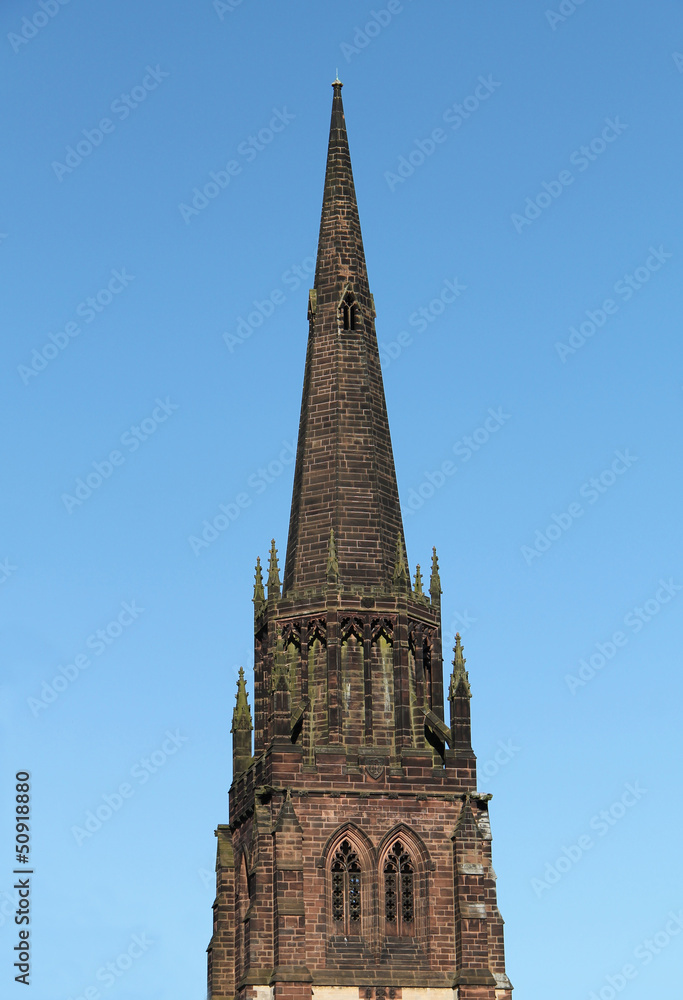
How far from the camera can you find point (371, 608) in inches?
3103

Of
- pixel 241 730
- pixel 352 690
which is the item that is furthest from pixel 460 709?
pixel 241 730

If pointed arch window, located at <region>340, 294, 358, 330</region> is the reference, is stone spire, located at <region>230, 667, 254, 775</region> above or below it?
below

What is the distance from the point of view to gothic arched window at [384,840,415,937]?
75.2m

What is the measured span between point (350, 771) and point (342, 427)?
13113 millimetres

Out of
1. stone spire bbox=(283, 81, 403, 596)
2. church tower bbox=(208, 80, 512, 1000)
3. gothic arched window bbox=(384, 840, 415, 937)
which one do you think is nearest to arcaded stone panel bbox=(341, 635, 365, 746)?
church tower bbox=(208, 80, 512, 1000)

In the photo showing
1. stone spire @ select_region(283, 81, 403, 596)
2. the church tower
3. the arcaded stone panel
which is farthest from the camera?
stone spire @ select_region(283, 81, 403, 596)

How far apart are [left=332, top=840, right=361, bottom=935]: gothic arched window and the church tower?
47mm

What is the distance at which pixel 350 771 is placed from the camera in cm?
7612

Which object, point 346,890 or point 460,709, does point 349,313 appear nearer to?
point 460,709

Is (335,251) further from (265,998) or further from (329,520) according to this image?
(265,998)

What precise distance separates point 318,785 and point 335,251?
68.7 feet

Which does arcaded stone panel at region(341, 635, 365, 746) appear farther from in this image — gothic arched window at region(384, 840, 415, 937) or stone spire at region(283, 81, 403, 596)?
gothic arched window at region(384, 840, 415, 937)

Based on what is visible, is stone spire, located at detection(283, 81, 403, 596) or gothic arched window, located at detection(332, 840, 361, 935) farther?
stone spire, located at detection(283, 81, 403, 596)

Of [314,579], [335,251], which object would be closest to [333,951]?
[314,579]
